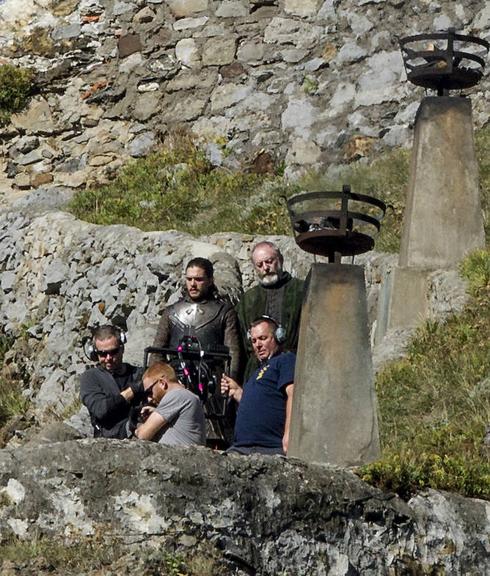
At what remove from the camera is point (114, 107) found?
22641mm

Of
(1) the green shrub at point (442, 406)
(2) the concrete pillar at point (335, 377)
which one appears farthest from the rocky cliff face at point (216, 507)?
(2) the concrete pillar at point (335, 377)

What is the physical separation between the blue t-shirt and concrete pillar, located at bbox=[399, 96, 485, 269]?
12.2 ft

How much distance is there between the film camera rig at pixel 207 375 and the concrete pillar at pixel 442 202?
2.56 m

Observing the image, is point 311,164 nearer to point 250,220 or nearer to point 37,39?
point 250,220

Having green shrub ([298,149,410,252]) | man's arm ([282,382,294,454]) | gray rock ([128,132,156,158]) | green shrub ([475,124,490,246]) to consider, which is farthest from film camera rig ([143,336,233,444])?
gray rock ([128,132,156,158])

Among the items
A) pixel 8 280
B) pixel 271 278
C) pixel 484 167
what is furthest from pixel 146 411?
pixel 8 280

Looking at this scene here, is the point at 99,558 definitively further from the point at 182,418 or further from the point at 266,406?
the point at 266,406

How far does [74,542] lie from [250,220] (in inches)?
372

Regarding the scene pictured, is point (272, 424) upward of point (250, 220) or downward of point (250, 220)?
downward

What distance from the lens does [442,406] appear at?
517 inches

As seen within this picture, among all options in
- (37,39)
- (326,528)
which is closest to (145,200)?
(37,39)

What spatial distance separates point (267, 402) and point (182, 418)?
593 millimetres

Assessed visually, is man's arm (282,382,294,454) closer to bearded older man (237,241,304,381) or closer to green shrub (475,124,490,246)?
bearded older man (237,241,304,381)

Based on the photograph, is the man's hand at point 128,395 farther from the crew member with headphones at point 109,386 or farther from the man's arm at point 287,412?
the man's arm at point 287,412
